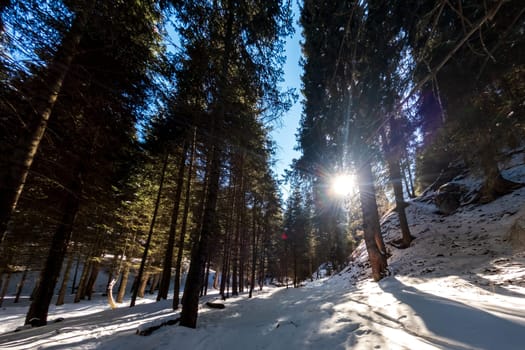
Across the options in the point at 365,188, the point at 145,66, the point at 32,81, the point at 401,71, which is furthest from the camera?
the point at 365,188

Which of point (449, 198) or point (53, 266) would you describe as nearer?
point (53, 266)

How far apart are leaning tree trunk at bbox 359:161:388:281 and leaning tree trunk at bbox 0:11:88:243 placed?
346 inches

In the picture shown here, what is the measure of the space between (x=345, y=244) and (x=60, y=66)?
29.4 metres

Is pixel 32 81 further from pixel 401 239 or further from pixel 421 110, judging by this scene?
pixel 401 239

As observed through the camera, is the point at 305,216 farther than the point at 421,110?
Yes

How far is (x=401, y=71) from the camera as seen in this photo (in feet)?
11.6

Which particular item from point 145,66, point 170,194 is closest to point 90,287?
point 170,194

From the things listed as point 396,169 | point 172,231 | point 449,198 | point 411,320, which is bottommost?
point 411,320

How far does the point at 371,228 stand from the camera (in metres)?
8.29

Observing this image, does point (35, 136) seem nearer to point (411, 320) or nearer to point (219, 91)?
point (219, 91)

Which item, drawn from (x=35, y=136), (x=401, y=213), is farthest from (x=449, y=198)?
(x=35, y=136)

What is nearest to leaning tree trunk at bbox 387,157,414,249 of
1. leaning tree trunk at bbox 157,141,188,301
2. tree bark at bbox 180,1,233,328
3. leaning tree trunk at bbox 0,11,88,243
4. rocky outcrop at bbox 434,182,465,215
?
rocky outcrop at bbox 434,182,465,215

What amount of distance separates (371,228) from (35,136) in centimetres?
985

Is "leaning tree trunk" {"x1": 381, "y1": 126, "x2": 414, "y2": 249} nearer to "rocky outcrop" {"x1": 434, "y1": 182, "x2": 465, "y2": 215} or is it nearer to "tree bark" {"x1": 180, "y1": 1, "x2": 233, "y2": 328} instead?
"rocky outcrop" {"x1": 434, "y1": 182, "x2": 465, "y2": 215}
